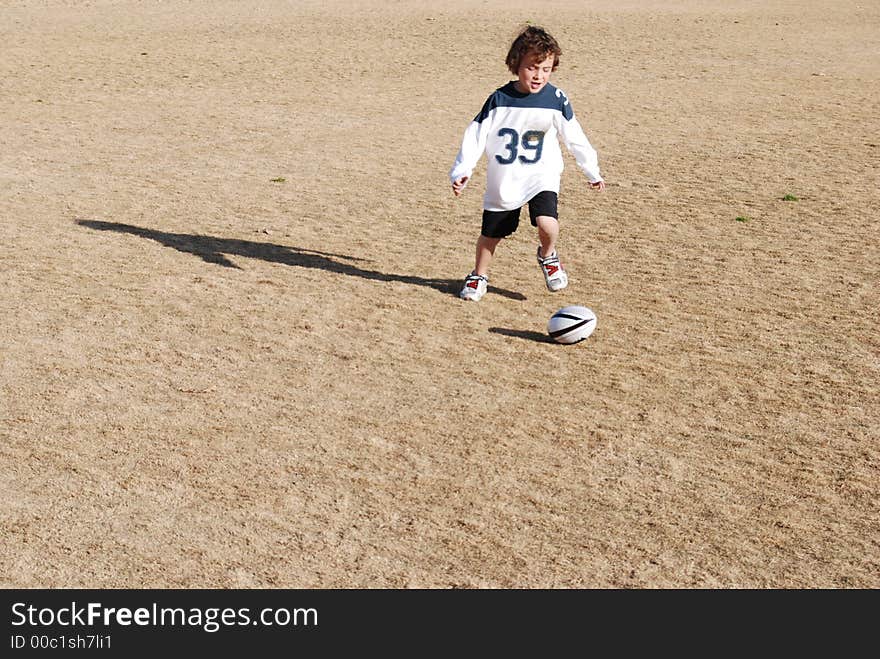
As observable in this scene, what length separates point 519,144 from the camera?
25.8 feet

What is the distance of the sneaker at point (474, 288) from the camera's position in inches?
313


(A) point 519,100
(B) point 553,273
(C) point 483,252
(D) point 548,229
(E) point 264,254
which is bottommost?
(E) point 264,254

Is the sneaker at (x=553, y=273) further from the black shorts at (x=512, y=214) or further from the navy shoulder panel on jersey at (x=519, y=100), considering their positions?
the navy shoulder panel on jersey at (x=519, y=100)

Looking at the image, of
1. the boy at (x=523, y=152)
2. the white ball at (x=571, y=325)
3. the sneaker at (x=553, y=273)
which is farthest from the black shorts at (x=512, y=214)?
the white ball at (x=571, y=325)

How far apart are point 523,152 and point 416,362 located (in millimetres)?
1998

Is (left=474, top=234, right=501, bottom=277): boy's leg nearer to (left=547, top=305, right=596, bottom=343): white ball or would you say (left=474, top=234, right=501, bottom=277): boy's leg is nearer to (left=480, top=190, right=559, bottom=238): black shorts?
(left=480, top=190, right=559, bottom=238): black shorts

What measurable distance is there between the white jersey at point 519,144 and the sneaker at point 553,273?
459 mm

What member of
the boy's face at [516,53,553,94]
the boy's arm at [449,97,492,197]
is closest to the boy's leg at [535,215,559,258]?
the boy's arm at [449,97,492,197]

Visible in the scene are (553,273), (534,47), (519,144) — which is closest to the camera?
(534,47)

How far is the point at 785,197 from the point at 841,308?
11.6ft

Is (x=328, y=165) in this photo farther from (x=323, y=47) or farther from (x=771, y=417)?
(x=323, y=47)

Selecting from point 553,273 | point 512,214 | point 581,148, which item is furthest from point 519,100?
point 553,273

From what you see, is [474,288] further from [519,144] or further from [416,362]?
[416,362]

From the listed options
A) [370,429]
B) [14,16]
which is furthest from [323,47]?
[370,429]
